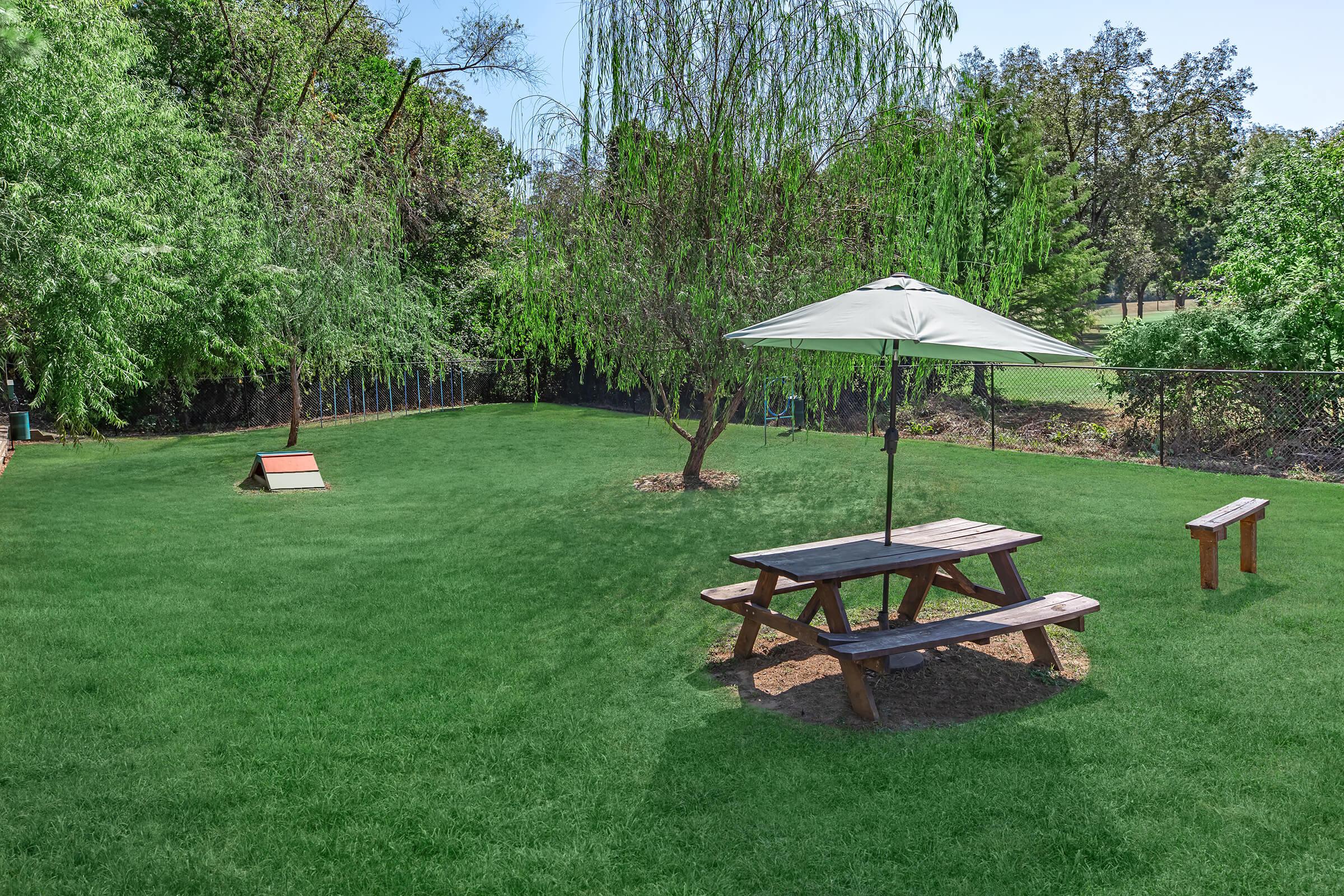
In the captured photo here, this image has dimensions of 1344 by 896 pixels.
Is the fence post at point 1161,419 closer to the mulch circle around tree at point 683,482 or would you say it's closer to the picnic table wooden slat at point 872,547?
the mulch circle around tree at point 683,482

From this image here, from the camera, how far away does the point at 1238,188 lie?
28.5 metres

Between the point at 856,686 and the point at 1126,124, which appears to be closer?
the point at 856,686

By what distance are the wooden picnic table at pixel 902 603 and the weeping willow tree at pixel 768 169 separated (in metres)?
4.47

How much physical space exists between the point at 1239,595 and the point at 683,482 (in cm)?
674

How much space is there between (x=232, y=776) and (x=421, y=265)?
77.4ft

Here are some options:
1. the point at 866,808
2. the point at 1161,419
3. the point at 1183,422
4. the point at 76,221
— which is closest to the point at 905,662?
the point at 866,808

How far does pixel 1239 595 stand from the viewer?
21.7 ft

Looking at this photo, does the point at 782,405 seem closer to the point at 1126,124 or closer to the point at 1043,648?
the point at 1043,648

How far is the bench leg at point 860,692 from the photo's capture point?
4582 mm

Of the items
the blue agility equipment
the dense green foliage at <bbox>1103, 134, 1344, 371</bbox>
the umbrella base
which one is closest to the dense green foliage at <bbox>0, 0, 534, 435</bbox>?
the blue agility equipment

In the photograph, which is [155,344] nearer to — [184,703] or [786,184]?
[786,184]

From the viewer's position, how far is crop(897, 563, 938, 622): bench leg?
19.0ft

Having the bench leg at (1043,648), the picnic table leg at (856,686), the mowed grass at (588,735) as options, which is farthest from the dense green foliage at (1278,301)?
the picnic table leg at (856,686)

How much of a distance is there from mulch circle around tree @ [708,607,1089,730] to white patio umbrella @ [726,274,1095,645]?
0.53m
